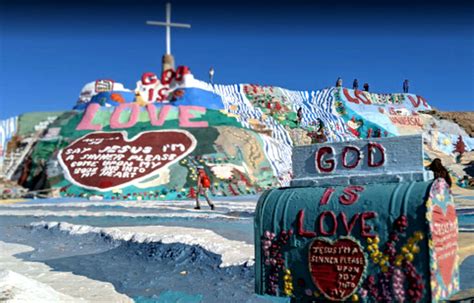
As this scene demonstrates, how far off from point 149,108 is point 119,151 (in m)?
5.75

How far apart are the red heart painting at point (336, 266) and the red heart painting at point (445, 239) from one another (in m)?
0.62

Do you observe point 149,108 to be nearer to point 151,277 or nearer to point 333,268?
point 151,277

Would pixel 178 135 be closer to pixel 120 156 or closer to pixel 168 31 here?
pixel 120 156

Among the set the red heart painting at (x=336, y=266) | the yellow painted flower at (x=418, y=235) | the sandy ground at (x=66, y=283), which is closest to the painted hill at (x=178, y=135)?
the sandy ground at (x=66, y=283)

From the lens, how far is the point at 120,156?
2517cm

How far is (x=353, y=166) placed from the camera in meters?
4.76

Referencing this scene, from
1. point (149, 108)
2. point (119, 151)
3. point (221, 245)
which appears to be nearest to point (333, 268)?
point (221, 245)

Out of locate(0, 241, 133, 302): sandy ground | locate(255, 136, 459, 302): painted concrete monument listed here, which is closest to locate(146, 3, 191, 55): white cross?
locate(0, 241, 133, 302): sandy ground

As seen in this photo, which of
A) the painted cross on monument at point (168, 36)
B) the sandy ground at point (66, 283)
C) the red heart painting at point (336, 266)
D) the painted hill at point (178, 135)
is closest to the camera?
the red heart painting at point (336, 266)

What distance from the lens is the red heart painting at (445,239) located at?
402 cm

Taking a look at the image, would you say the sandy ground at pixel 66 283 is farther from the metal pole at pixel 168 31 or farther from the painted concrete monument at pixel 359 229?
the metal pole at pixel 168 31

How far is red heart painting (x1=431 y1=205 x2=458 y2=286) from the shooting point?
13.2ft

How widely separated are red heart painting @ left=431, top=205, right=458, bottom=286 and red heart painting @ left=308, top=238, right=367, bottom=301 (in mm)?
617

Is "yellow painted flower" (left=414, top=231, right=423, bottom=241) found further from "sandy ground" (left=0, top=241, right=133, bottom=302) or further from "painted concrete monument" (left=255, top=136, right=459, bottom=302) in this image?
"sandy ground" (left=0, top=241, right=133, bottom=302)
